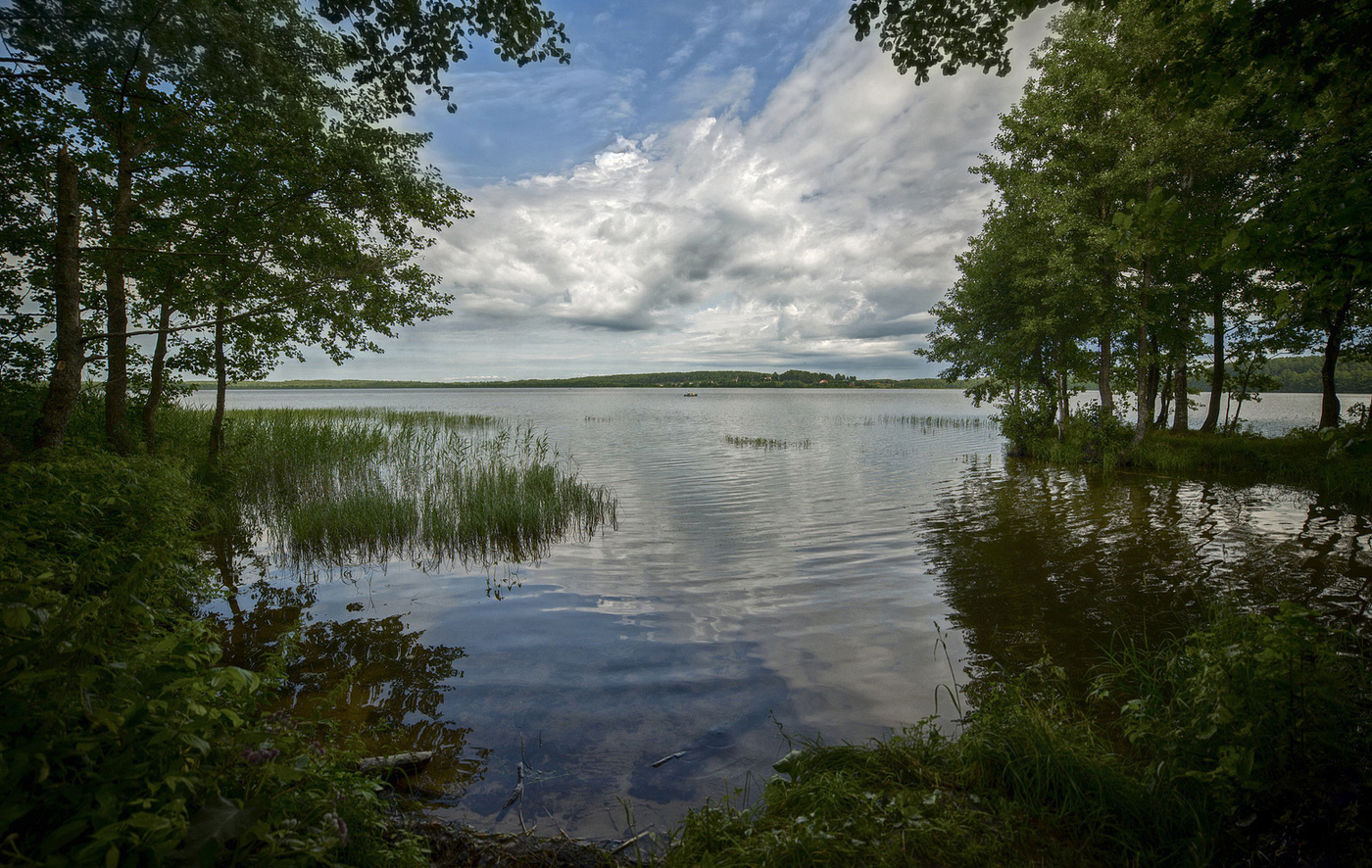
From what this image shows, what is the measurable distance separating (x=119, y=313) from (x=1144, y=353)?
89.6ft

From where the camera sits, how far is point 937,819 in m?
2.99

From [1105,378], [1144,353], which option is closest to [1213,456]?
[1144,353]

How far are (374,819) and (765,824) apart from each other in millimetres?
2103

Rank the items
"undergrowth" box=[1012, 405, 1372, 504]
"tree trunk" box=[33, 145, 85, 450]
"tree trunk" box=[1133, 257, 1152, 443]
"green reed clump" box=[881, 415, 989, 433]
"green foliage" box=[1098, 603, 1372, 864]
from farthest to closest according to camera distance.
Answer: "green reed clump" box=[881, 415, 989, 433] → "tree trunk" box=[1133, 257, 1152, 443] → "undergrowth" box=[1012, 405, 1372, 504] → "tree trunk" box=[33, 145, 85, 450] → "green foliage" box=[1098, 603, 1372, 864]

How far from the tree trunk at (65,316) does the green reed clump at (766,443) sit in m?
23.6

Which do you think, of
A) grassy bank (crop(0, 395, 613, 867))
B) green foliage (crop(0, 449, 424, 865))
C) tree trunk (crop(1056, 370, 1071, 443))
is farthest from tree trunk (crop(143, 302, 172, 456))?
tree trunk (crop(1056, 370, 1071, 443))

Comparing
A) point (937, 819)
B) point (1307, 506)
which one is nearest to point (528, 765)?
point (937, 819)

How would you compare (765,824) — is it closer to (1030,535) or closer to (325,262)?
(1030,535)

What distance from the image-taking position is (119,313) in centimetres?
1041

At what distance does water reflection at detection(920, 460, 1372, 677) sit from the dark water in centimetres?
5

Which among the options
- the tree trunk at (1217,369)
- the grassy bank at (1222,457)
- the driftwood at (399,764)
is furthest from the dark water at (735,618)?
the tree trunk at (1217,369)

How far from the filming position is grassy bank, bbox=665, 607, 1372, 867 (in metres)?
2.78

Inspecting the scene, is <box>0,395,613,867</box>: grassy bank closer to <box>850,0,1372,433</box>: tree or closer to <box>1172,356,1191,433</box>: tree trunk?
<box>850,0,1372,433</box>: tree

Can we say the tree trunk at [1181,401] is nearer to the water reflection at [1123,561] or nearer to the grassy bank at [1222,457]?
the grassy bank at [1222,457]
